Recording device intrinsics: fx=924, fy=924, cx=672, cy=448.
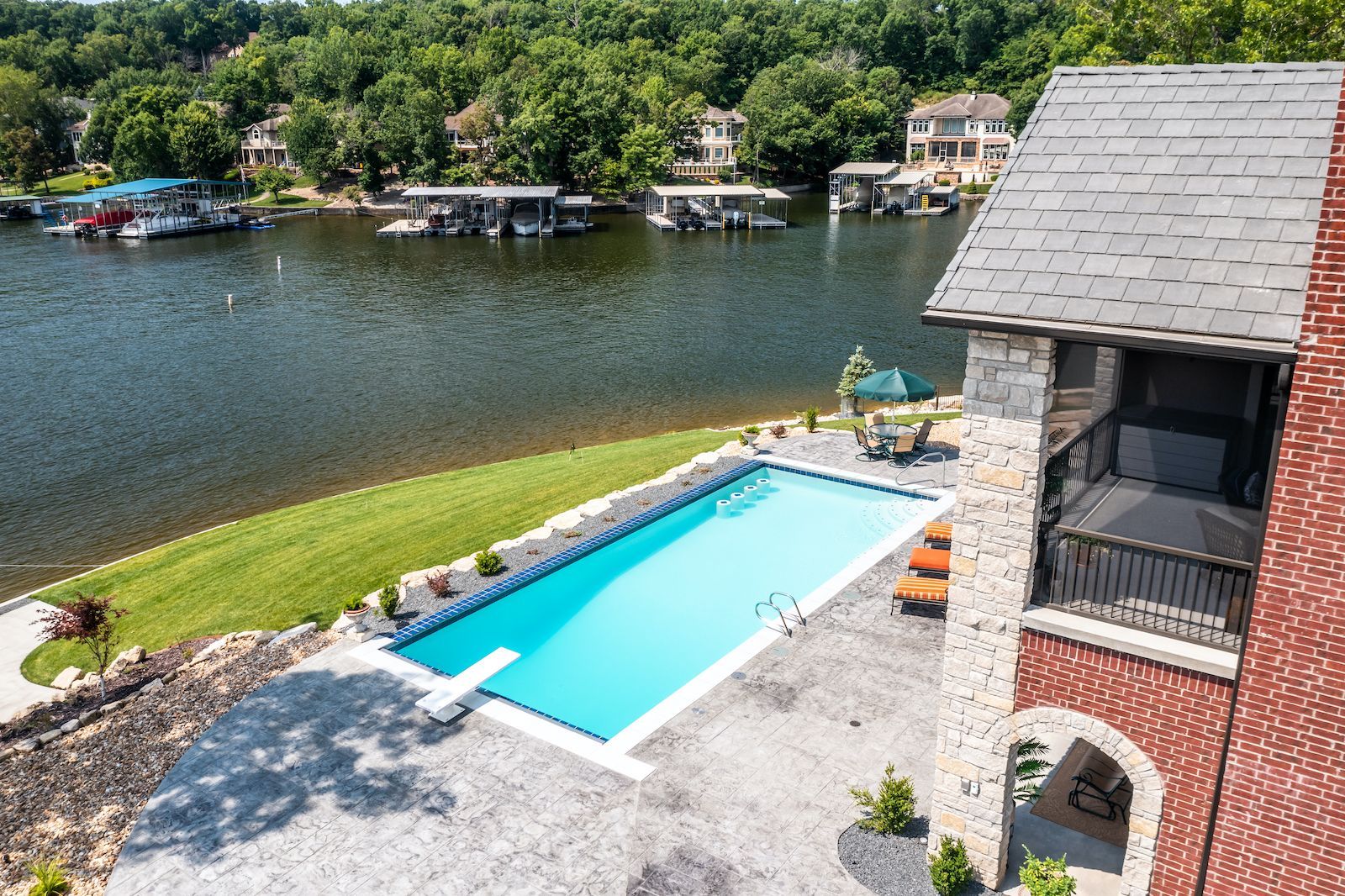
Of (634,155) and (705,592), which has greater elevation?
(634,155)

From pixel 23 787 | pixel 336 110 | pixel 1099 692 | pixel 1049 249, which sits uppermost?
pixel 336 110

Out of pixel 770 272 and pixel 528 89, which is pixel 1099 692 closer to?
pixel 770 272

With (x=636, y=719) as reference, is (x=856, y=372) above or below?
above

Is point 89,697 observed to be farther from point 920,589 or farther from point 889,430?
point 889,430

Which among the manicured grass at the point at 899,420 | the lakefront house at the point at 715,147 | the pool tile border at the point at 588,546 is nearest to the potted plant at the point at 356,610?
the pool tile border at the point at 588,546

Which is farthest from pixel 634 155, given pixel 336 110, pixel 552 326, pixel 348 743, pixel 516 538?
pixel 348 743

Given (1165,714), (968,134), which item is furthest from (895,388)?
(968,134)
